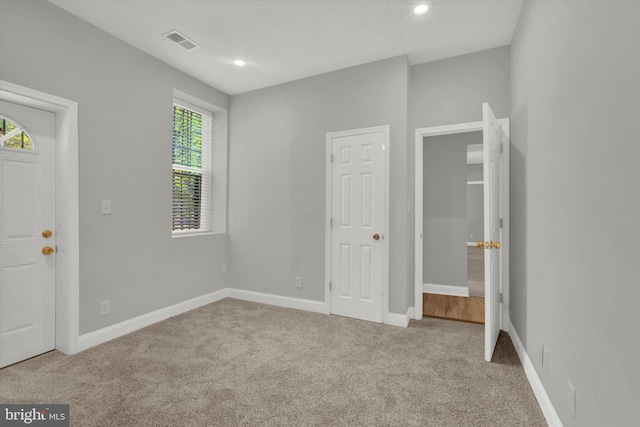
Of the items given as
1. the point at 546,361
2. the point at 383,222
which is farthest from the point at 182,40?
the point at 546,361

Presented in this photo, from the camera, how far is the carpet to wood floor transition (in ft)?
5.91

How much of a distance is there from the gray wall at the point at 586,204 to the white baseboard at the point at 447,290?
2246mm

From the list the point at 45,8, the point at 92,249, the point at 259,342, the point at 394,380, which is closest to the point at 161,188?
the point at 92,249

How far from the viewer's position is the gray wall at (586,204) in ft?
3.33

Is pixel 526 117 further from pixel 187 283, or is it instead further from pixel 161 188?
pixel 187 283

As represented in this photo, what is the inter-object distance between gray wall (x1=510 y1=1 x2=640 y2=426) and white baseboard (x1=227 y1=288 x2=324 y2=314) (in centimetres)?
217

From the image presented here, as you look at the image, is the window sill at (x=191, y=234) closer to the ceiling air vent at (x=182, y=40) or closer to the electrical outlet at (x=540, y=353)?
the ceiling air vent at (x=182, y=40)

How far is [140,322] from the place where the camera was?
3.15 meters

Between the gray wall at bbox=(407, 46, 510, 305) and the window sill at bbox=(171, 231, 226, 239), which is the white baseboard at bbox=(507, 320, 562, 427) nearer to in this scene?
the gray wall at bbox=(407, 46, 510, 305)

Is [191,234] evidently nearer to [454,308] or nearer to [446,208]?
[454,308]

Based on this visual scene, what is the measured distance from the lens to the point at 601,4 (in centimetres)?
120

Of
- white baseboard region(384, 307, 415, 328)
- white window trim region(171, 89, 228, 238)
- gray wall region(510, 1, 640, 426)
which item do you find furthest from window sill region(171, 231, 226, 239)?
gray wall region(510, 1, 640, 426)

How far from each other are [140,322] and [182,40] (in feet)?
9.37

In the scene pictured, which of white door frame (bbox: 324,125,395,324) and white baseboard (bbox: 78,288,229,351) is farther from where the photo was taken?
→ white door frame (bbox: 324,125,395,324)
